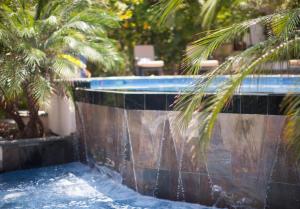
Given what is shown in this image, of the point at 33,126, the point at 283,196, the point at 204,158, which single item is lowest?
the point at 283,196

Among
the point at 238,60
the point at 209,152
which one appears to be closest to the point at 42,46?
the point at 209,152

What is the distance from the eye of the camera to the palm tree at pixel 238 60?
3.67 metres

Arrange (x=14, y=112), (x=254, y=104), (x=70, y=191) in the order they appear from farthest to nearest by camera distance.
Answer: (x=14, y=112), (x=70, y=191), (x=254, y=104)

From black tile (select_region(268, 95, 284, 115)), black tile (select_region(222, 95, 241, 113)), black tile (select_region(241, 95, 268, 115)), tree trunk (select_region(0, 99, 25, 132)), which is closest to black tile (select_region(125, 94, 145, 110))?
black tile (select_region(222, 95, 241, 113))

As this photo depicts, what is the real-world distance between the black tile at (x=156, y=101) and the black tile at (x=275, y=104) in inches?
55.9

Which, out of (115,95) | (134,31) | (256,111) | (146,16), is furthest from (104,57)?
(134,31)

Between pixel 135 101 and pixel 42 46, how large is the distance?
2.42 meters

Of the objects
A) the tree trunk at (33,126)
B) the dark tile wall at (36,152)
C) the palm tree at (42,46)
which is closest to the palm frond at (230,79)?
the palm tree at (42,46)

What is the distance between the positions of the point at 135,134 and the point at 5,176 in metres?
2.65

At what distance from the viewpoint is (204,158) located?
18.7 feet

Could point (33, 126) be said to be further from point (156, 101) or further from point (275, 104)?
point (275, 104)

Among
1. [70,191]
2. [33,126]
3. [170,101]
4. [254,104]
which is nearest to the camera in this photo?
[254,104]

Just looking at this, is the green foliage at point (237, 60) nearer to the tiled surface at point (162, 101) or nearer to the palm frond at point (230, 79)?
the palm frond at point (230, 79)

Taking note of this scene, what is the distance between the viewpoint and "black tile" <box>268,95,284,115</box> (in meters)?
5.18
